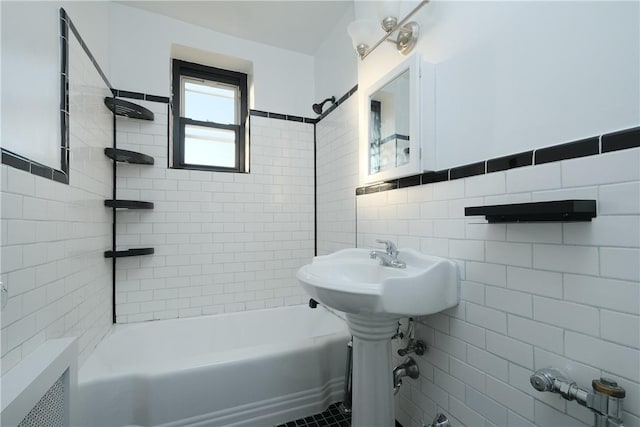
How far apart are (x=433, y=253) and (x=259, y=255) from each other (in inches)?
58.2

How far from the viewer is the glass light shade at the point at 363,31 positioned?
1587 millimetres

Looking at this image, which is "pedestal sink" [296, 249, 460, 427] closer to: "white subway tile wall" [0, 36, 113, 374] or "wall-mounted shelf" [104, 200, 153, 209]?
"white subway tile wall" [0, 36, 113, 374]

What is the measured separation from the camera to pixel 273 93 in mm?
2453

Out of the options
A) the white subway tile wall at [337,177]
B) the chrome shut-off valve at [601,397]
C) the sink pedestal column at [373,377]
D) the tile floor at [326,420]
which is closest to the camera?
the chrome shut-off valve at [601,397]

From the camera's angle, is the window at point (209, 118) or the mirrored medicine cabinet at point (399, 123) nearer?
the mirrored medicine cabinet at point (399, 123)

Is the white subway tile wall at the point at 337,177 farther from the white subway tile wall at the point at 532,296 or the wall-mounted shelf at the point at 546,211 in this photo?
the wall-mounted shelf at the point at 546,211

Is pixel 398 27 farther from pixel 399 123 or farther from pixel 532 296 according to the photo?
pixel 532 296

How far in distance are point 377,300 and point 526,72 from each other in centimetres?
89

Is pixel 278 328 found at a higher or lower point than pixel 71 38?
lower

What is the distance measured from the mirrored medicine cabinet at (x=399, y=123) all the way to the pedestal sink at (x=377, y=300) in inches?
17.0

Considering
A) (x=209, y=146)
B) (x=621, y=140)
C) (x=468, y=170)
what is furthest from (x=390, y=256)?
(x=209, y=146)

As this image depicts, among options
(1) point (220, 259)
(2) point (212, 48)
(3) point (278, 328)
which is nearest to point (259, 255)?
(1) point (220, 259)

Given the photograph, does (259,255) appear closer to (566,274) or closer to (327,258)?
(327,258)

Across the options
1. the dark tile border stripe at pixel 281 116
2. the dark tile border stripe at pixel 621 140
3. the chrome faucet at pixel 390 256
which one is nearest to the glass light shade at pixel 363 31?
the dark tile border stripe at pixel 281 116
